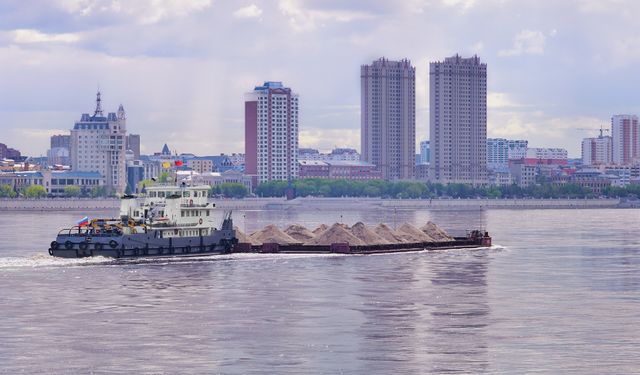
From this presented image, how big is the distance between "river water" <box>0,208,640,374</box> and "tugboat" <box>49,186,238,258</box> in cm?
155

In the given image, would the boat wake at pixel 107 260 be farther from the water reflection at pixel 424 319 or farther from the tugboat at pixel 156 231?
the water reflection at pixel 424 319

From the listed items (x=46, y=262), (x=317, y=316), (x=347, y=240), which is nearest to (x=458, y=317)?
(x=317, y=316)

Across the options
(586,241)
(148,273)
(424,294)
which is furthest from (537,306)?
(586,241)

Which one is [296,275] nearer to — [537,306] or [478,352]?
[537,306]

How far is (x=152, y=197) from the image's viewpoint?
10444 centimetres

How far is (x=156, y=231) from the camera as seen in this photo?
9981 cm

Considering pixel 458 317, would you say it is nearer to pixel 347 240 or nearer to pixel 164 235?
pixel 164 235

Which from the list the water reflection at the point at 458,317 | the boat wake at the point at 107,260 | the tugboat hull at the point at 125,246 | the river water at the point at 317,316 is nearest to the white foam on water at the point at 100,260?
the boat wake at the point at 107,260

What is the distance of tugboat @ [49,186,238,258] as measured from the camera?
96.3 metres

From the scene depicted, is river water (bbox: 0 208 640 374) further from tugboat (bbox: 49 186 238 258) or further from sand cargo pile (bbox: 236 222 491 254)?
sand cargo pile (bbox: 236 222 491 254)

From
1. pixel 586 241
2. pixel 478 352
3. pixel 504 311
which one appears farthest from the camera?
pixel 586 241

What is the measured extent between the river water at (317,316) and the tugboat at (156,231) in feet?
5.09

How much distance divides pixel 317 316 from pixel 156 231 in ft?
120

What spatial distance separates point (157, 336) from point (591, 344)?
17.5m
